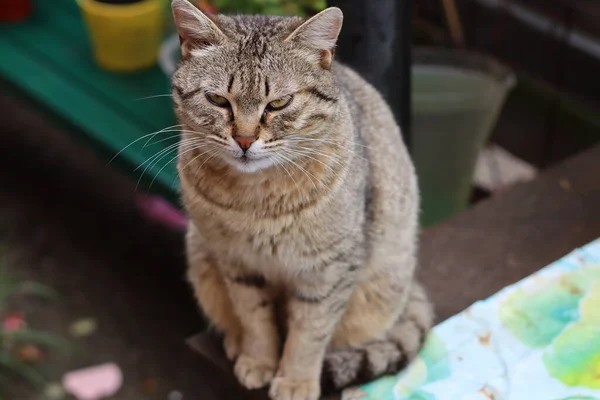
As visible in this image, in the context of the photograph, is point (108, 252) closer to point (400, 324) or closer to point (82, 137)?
point (82, 137)

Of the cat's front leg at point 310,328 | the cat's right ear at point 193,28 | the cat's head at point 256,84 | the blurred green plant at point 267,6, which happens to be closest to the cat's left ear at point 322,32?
the cat's head at point 256,84

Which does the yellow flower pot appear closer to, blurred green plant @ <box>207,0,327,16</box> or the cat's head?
blurred green plant @ <box>207,0,327,16</box>

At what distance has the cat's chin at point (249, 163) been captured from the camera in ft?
4.18

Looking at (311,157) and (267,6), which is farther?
(267,6)

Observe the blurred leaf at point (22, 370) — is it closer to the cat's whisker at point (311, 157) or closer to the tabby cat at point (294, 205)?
the tabby cat at point (294, 205)

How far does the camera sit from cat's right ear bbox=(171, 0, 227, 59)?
1.26 metres

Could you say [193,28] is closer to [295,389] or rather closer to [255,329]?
[255,329]

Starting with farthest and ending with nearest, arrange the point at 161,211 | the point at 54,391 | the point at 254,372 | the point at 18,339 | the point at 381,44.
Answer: the point at 161,211 < the point at 18,339 < the point at 54,391 < the point at 381,44 < the point at 254,372

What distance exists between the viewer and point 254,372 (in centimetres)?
159

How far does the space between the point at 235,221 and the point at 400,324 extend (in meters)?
0.46

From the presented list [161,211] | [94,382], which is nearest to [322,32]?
[94,382]

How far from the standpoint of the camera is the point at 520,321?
1.68 metres

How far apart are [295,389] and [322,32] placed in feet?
2.17

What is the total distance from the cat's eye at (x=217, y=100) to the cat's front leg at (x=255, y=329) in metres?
0.36
